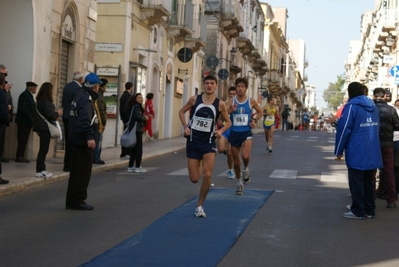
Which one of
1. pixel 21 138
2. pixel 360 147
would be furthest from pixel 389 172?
pixel 21 138

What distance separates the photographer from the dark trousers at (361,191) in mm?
10914

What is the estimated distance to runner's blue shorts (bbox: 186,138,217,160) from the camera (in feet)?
34.1

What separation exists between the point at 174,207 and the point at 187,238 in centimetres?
257

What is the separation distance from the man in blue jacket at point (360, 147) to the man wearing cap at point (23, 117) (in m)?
8.52

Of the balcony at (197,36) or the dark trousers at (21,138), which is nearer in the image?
the dark trousers at (21,138)

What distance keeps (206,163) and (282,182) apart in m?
5.68

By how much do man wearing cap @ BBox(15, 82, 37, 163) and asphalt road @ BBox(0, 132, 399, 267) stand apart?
2047 mm

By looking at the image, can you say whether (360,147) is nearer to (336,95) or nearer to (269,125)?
(269,125)

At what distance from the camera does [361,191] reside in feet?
36.0

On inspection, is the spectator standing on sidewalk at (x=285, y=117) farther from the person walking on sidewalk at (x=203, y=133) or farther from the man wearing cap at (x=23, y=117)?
the person walking on sidewalk at (x=203, y=133)

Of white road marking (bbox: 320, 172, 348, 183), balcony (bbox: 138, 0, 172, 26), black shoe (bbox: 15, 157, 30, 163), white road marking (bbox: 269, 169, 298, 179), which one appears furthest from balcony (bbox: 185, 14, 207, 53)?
black shoe (bbox: 15, 157, 30, 163)

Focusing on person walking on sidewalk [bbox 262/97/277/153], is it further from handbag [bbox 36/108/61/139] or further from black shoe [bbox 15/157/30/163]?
handbag [bbox 36/108/61/139]

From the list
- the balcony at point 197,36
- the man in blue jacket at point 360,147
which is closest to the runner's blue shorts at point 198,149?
the man in blue jacket at point 360,147

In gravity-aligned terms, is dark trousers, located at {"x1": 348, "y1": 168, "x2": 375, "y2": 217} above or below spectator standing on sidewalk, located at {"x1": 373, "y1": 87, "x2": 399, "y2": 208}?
below
